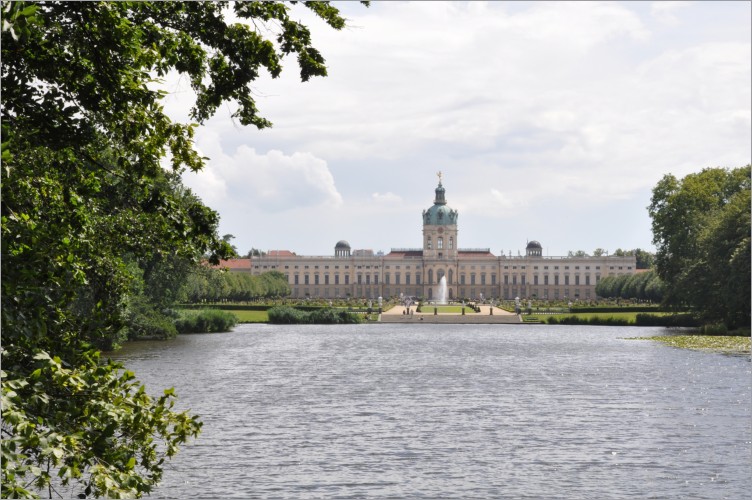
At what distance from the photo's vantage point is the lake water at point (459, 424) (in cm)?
1396

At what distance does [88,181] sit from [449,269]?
151 metres

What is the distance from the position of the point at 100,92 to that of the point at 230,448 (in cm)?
929

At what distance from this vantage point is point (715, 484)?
45.3ft

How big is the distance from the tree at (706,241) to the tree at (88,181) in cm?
3644

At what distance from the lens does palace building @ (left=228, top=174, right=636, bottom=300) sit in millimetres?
158637

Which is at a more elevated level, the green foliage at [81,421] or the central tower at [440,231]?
the central tower at [440,231]

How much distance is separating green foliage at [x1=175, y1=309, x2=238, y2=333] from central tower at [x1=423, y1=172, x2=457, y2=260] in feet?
345

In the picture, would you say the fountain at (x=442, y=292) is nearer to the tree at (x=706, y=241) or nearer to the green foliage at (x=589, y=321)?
the green foliage at (x=589, y=321)

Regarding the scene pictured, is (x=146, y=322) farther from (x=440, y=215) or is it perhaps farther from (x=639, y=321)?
(x=440, y=215)

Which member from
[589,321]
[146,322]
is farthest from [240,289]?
[146,322]

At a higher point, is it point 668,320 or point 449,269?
point 449,269

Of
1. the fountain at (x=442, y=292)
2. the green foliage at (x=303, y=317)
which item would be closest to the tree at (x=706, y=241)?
the green foliage at (x=303, y=317)

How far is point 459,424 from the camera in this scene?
19.2m

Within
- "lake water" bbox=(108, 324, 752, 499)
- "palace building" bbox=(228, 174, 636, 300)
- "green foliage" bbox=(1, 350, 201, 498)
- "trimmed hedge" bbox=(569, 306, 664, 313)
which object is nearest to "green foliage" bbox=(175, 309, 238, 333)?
"lake water" bbox=(108, 324, 752, 499)
